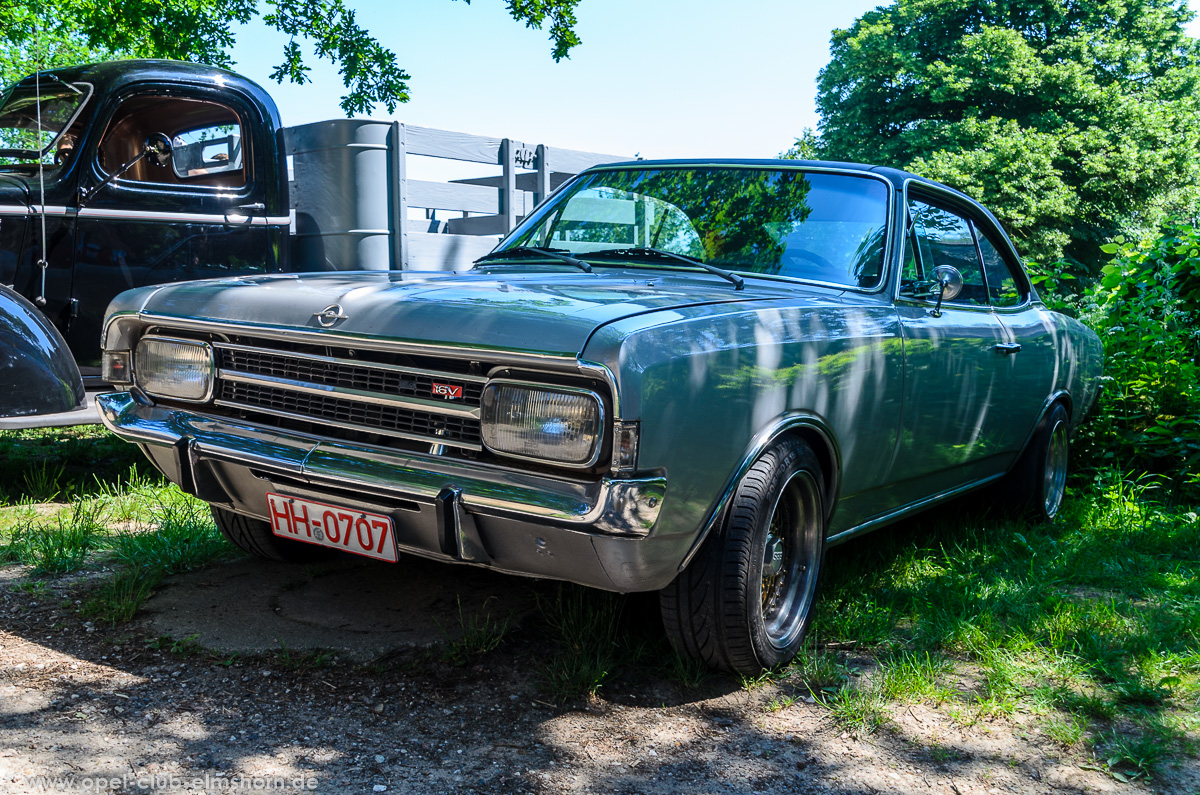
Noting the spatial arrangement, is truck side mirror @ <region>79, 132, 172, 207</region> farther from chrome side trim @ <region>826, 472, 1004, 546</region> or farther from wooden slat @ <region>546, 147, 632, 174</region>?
chrome side trim @ <region>826, 472, 1004, 546</region>

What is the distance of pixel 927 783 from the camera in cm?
245

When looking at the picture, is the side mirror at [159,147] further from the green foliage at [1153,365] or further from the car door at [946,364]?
the green foliage at [1153,365]

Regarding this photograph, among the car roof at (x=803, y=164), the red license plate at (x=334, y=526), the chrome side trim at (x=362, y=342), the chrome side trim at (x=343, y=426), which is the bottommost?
the red license plate at (x=334, y=526)

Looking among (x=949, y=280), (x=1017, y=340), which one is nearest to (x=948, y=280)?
(x=949, y=280)

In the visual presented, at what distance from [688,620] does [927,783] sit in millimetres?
735

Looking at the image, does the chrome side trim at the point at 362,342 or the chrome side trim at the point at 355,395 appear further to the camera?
the chrome side trim at the point at 355,395

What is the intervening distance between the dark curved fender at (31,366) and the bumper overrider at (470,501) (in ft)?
5.01

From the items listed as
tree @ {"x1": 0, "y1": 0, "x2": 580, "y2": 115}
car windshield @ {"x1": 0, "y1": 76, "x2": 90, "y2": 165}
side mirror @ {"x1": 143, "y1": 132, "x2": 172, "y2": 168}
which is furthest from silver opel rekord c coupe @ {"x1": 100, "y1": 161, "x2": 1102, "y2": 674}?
tree @ {"x1": 0, "y1": 0, "x2": 580, "y2": 115}

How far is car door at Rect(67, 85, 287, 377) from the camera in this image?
17.3 ft

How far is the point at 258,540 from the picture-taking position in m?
3.77

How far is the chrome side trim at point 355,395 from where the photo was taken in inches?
101

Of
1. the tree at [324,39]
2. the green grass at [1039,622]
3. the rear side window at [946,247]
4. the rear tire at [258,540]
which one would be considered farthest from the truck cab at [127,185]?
the tree at [324,39]

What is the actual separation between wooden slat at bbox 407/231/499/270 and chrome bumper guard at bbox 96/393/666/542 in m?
3.39

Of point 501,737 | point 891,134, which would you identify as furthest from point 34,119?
point 891,134
